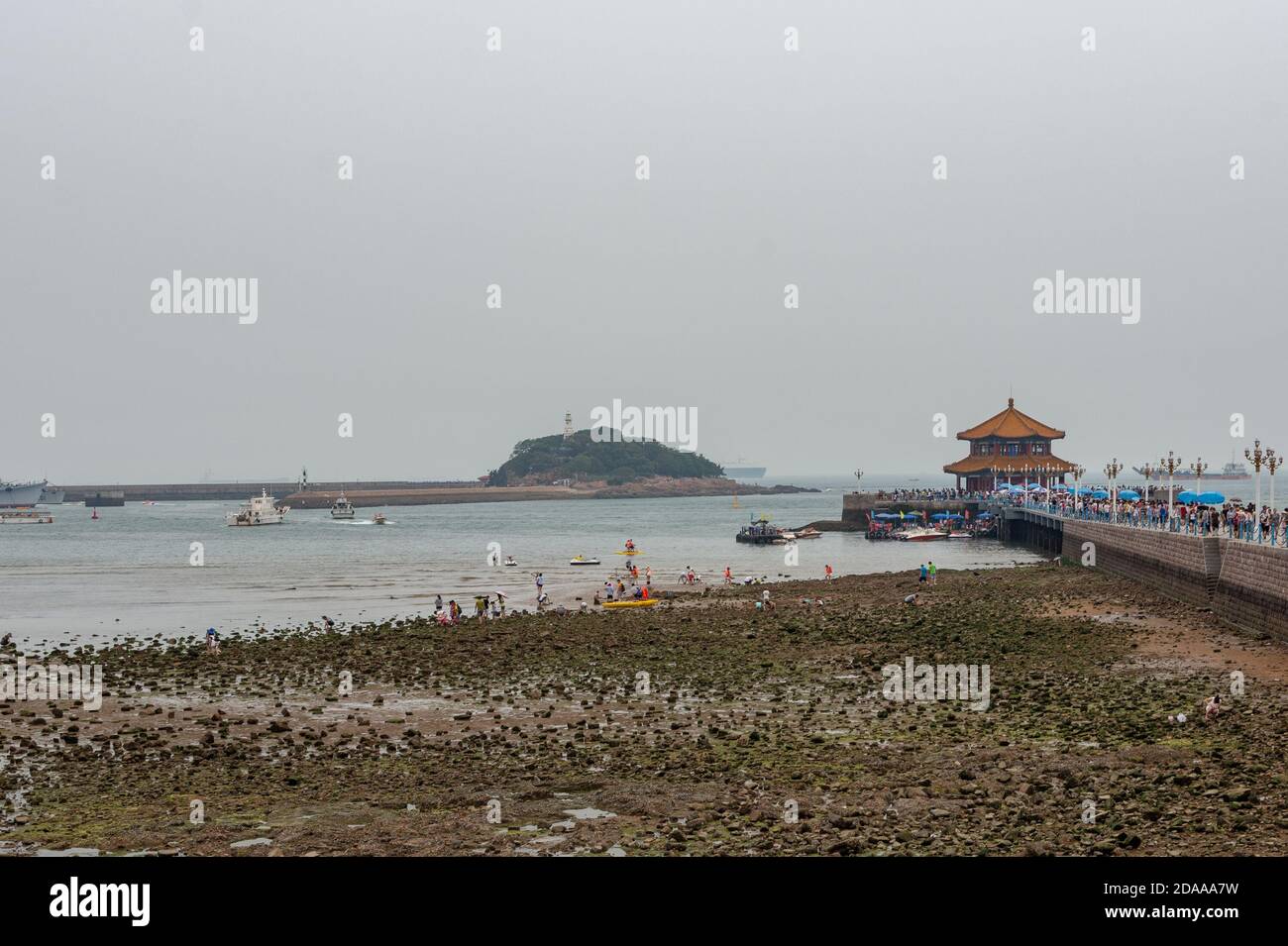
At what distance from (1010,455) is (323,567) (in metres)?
85.5

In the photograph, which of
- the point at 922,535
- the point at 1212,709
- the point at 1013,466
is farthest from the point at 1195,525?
the point at 1013,466

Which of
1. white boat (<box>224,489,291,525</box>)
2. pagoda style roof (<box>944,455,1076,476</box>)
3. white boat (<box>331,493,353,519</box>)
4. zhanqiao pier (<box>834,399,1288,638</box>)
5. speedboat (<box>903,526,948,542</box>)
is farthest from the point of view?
white boat (<box>331,493,353,519</box>)

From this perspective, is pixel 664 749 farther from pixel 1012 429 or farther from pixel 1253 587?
pixel 1012 429

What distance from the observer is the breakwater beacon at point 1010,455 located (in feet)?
431

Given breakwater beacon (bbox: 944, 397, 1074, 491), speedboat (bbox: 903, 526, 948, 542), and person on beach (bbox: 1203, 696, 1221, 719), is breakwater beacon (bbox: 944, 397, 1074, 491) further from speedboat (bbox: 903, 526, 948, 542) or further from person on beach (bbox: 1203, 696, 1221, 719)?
person on beach (bbox: 1203, 696, 1221, 719)

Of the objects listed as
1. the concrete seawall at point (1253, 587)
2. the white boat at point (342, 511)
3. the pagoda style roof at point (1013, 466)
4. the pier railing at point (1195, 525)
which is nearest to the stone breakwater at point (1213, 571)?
the concrete seawall at point (1253, 587)

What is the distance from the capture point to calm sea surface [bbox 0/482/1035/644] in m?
51.1

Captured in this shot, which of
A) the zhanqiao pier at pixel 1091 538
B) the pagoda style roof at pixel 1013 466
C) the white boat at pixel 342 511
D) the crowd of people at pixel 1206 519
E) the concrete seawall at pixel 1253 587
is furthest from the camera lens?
the white boat at pixel 342 511

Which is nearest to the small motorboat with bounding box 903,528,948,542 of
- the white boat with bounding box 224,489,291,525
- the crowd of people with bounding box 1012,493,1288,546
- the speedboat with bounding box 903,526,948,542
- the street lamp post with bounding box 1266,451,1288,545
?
the speedboat with bounding box 903,526,948,542

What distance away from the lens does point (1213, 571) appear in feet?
131

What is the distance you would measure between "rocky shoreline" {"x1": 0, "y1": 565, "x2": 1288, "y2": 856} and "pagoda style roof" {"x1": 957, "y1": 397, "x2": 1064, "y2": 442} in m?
99.6

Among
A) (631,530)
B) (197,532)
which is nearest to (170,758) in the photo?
(631,530)

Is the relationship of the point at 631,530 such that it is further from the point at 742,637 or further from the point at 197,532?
the point at 742,637

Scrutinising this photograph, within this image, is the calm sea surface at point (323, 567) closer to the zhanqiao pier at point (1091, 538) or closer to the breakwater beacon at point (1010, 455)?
the zhanqiao pier at point (1091, 538)
